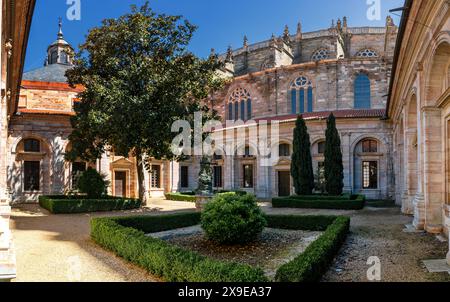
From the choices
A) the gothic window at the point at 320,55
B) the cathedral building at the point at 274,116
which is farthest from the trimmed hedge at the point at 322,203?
the gothic window at the point at 320,55

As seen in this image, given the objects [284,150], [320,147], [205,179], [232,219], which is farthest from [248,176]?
[232,219]

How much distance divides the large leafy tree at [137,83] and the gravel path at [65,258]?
6389mm

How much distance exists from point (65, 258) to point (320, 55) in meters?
33.4

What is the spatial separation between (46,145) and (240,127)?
52.2ft

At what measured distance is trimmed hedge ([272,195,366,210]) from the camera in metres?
20.2

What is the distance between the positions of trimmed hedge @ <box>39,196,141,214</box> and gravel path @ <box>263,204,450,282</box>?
13.3 metres

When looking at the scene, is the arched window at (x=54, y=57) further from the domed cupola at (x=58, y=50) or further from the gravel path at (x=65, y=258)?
the gravel path at (x=65, y=258)

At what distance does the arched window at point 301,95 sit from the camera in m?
32.6

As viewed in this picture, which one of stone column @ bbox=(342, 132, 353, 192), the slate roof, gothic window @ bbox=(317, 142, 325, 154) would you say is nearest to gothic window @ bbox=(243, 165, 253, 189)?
gothic window @ bbox=(317, 142, 325, 154)

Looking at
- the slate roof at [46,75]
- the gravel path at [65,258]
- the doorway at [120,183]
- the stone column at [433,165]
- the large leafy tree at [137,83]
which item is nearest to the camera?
the gravel path at [65,258]

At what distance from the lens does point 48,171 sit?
2622 centimetres

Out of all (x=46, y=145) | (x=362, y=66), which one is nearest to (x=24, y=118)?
(x=46, y=145)

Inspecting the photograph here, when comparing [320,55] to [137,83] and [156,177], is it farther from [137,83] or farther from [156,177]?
[137,83]

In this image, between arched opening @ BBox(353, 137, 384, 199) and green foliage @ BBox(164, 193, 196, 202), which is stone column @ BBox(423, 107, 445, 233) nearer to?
arched opening @ BBox(353, 137, 384, 199)
